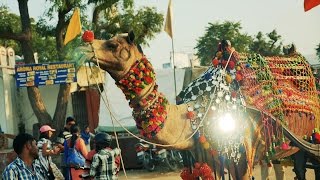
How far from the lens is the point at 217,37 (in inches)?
1624

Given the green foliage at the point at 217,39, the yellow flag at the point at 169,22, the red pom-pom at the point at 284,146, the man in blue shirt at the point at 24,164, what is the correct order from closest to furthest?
the man in blue shirt at the point at 24,164 → the red pom-pom at the point at 284,146 → the yellow flag at the point at 169,22 → the green foliage at the point at 217,39

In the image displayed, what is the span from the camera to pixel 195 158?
538 cm

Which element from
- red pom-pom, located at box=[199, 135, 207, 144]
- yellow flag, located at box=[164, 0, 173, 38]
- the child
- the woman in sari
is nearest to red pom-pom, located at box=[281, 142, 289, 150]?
red pom-pom, located at box=[199, 135, 207, 144]

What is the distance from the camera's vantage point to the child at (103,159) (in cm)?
570

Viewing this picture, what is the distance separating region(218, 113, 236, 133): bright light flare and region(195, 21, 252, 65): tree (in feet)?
115

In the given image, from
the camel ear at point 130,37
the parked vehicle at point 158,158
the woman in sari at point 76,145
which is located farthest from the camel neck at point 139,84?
the parked vehicle at point 158,158

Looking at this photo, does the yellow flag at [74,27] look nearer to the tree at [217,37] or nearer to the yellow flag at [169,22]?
the yellow flag at [169,22]

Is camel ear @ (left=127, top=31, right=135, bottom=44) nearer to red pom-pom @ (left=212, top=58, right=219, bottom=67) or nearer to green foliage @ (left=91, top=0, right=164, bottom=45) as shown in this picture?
red pom-pom @ (left=212, top=58, right=219, bottom=67)

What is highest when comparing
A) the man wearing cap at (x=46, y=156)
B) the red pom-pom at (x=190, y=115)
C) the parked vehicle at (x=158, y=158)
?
the red pom-pom at (x=190, y=115)

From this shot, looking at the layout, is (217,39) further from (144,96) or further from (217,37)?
(144,96)

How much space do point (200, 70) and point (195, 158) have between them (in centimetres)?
→ 1034

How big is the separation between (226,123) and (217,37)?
36544 mm

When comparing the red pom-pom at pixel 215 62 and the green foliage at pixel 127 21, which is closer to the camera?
the red pom-pom at pixel 215 62

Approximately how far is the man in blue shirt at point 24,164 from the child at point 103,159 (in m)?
1.69
